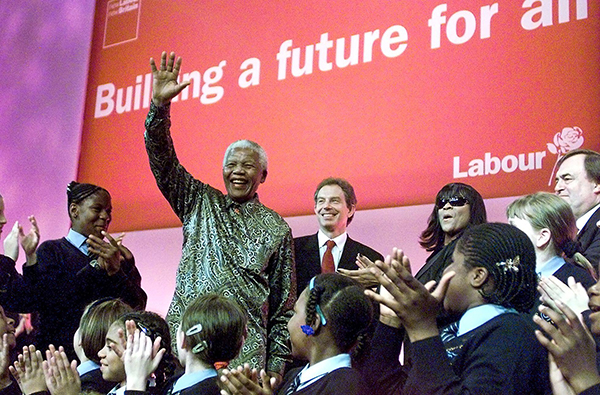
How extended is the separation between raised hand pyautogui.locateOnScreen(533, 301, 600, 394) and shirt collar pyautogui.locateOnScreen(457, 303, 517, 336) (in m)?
0.20

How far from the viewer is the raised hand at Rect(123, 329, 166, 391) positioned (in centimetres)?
235

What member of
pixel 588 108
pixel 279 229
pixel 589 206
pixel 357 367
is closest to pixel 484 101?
pixel 588 108

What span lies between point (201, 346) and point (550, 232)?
1.18 meters

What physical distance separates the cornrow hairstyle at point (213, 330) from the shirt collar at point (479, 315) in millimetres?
856

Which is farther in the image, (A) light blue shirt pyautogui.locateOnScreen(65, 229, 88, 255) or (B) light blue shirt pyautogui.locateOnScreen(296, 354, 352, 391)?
(A) light blue shirt pyautogui.locateOnScreen(65, 229, 88, 255)

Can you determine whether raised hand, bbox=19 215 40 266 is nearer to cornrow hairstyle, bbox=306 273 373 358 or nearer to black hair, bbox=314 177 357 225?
black hair, bbox=314 177 357 225

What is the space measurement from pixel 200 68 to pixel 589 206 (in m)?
2.55

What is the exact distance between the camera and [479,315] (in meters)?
1.91

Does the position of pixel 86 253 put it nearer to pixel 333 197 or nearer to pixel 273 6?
pixel 333 197

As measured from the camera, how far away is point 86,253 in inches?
143

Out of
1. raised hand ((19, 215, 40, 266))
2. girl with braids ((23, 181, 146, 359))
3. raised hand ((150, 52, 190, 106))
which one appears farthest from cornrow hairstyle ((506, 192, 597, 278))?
raised hand ((19, 215, 40, 266))

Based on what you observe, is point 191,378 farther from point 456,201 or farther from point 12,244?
point 12,244

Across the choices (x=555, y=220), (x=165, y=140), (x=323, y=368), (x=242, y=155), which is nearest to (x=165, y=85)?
(x=165, y=140)

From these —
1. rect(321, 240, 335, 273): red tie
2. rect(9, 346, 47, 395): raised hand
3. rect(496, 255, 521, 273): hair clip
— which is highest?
rect(321, 240, 335, 273): red tie
